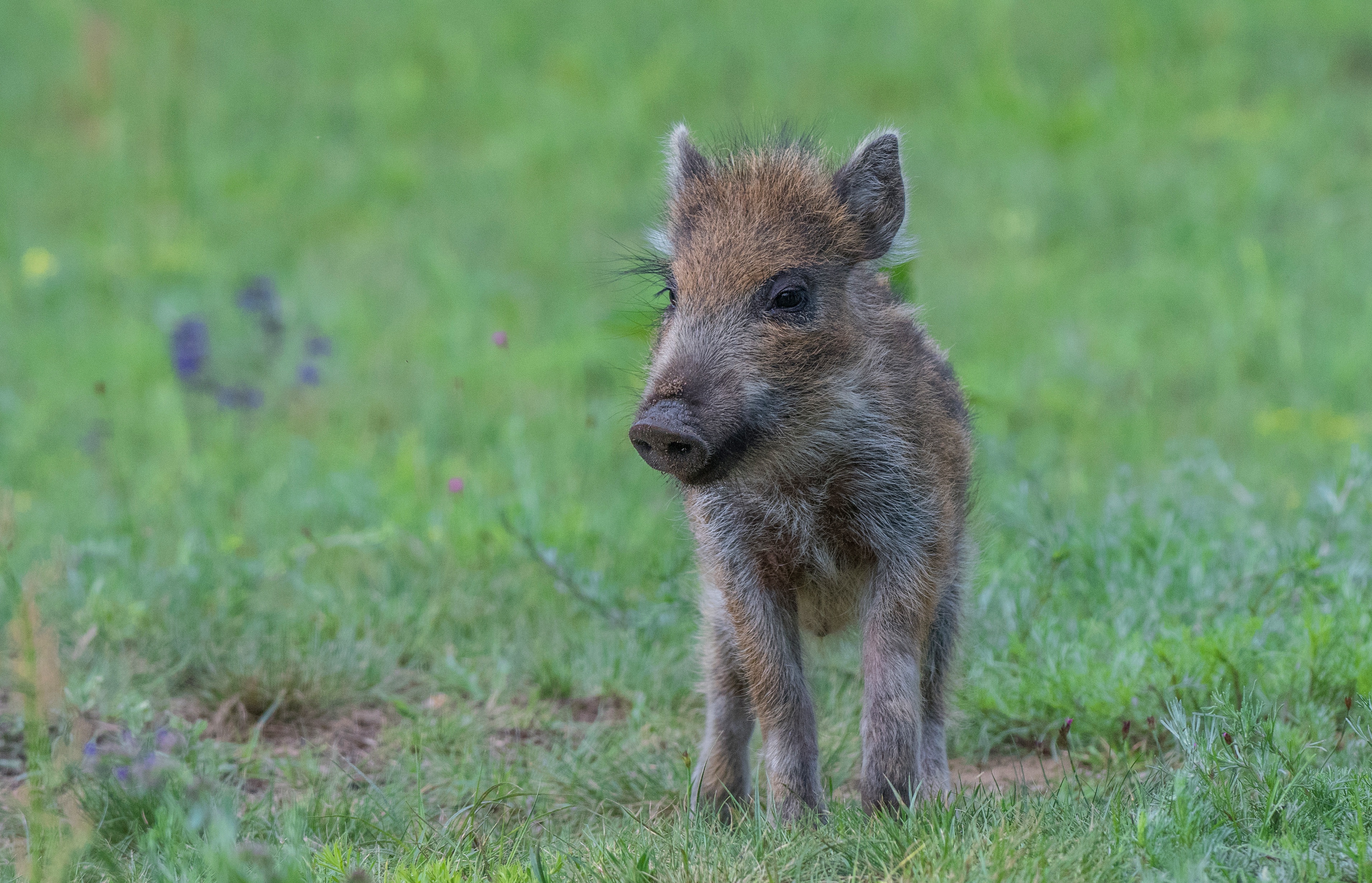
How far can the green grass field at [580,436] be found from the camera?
3.41 metres

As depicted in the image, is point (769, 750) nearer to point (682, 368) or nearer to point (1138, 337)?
point (682, 368)

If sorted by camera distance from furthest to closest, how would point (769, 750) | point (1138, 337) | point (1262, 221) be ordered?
1. point (1262, 221)
2. point (1138, 337)
3. point (769, 750)

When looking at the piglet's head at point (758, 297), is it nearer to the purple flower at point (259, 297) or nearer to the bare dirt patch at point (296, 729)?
the bare dirt patch at point (296, 729)

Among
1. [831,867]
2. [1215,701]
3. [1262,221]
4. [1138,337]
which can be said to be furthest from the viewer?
[1262,221]

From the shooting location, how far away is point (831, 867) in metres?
3.10

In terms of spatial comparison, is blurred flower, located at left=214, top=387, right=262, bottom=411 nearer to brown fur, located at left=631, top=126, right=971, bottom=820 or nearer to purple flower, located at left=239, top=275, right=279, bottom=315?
purple flower, located at left=239, top=275, right=279, bottom=315

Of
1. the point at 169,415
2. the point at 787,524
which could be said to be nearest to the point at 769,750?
the point at 787,524

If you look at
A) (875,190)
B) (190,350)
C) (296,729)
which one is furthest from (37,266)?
(875,190)

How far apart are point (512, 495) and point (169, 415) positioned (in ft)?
8.44

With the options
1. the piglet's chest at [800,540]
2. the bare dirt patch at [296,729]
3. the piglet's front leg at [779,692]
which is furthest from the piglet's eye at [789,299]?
the bare dirt patch at [296,729]

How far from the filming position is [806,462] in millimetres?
3791

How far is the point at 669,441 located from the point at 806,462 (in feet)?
2.08

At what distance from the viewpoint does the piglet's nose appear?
3254 mm

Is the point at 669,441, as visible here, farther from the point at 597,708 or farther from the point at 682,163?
the point at 597,708
